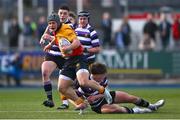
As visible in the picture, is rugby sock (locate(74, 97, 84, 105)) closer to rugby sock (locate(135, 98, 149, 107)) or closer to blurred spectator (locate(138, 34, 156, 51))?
rugby sock (locate(135, 98, 149, 107))

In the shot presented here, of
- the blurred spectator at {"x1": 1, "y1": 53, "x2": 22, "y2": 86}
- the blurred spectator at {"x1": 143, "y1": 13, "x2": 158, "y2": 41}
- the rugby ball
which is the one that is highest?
the rugby ball

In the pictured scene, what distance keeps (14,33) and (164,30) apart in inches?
250

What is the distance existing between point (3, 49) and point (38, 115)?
17116 mm

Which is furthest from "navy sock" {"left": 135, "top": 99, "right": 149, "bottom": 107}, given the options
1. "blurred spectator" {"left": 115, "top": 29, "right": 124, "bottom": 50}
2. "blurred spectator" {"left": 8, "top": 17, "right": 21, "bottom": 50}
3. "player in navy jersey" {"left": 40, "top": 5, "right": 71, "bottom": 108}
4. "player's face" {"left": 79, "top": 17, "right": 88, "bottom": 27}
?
"blurred spectator" {"left": 8, "top": 17, "right": 21, "bottom": 50}

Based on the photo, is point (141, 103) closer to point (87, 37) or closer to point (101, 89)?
point (101, 89)

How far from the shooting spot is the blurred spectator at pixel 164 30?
32.5 metres

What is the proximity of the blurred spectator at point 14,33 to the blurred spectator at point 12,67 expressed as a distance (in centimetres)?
76

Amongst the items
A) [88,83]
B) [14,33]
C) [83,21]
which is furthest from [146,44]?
[88,83]

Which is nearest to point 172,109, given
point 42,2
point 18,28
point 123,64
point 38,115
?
point 38,115

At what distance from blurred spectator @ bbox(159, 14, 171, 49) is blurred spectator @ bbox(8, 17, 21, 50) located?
5.99 metres

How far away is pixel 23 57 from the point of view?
32.4 m

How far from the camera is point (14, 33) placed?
33562mm

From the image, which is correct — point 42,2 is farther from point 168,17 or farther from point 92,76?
point 92,76

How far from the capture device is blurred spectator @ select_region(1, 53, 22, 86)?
103 ft
